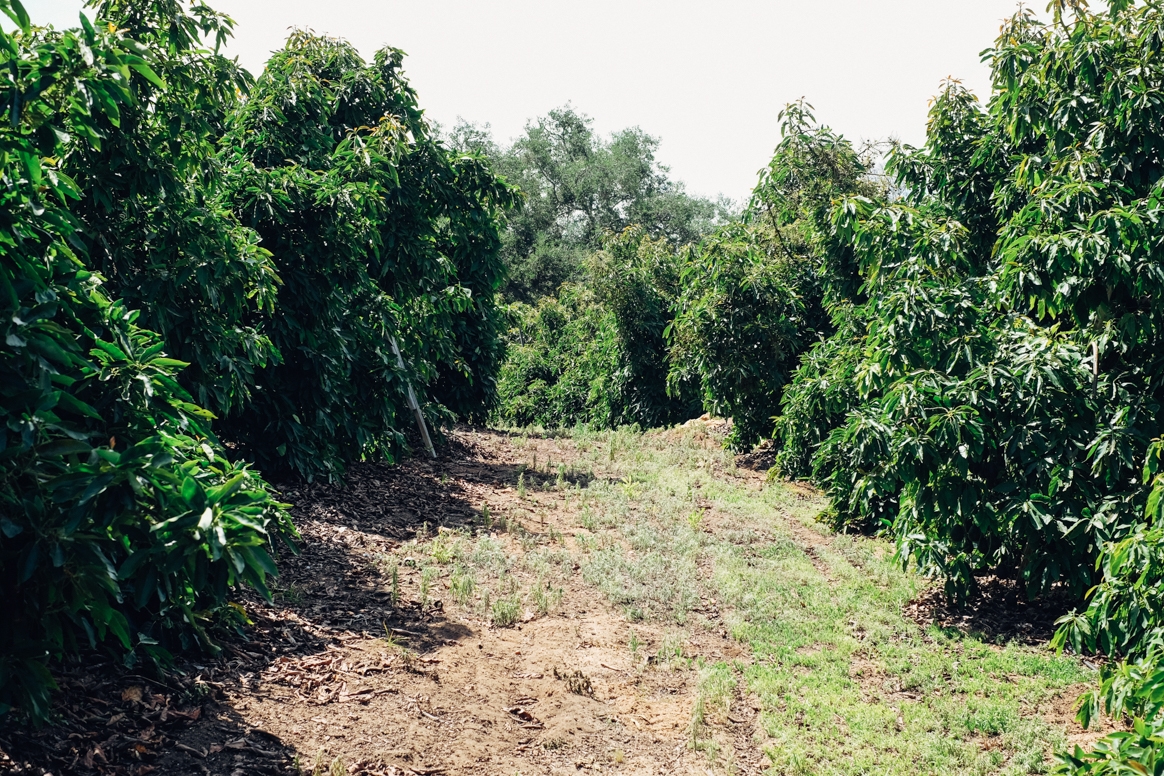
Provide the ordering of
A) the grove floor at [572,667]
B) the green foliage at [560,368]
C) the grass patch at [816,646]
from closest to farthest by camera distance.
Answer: the grove floor at [572,667]
the grass patch at [816,646]
the green foliage at [560,368]

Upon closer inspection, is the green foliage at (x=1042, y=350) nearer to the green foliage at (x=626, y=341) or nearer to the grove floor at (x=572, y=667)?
the grove floor at (x=572, y=667)

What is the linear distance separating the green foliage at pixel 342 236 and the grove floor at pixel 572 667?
3.13 ft

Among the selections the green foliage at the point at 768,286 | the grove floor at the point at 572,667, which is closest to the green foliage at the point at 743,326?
the green foliage at the point at 768,286

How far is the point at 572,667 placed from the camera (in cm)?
575

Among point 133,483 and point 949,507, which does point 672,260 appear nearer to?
point 949,507

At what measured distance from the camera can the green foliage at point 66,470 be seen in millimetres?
2666

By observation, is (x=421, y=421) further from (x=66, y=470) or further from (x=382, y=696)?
(x=66, y=470)

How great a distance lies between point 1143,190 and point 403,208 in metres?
7.29

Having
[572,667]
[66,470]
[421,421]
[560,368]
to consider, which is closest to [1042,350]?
[572,667]

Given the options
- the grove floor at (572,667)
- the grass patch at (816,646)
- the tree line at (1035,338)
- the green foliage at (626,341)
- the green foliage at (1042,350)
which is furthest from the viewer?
the green foliage at (626,341)

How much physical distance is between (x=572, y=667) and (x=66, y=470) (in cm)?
380

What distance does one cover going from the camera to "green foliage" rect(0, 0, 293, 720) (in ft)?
8.75

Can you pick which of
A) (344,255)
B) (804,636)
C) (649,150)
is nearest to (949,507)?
(804,636)

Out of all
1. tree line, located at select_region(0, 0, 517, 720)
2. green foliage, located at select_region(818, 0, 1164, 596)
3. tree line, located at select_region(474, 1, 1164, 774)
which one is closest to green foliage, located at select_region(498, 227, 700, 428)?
tree line, located at select_region(0, 0, 517, 720)
